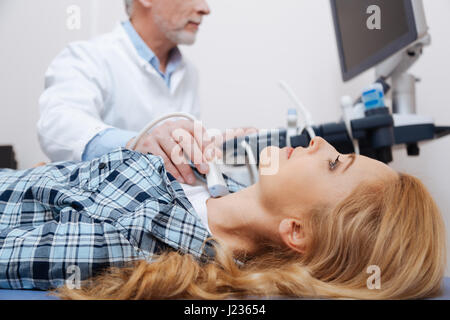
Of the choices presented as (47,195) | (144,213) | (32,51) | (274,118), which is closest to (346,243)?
(144,213)

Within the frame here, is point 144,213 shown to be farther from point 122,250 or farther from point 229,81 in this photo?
point 229,81

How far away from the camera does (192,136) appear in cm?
80

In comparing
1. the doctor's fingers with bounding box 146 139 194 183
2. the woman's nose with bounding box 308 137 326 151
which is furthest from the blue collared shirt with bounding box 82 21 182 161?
the woman's nose with bounding box 308 137 326 151

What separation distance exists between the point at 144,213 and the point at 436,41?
4.31 feet

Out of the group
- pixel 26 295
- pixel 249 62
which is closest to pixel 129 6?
pixel 249 62

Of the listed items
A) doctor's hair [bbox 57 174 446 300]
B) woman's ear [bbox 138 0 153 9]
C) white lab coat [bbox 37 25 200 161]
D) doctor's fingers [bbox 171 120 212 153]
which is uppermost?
woman's ear [bbox 138 0 153 9]

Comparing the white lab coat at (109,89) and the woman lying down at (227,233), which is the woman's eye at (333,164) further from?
the white lab coat at (109,89)

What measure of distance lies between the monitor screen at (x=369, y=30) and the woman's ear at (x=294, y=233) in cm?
62

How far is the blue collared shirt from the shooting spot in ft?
3.03

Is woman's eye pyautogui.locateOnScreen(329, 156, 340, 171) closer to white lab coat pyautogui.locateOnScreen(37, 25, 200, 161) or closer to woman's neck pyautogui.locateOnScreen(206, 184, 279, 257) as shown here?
woman's neck pyautogui.locateOnScreen(206, 184, 279, 257)

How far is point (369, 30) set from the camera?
119cm

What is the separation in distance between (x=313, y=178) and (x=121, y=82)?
95 centimetres

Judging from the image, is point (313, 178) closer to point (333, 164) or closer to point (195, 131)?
point (333, 164)

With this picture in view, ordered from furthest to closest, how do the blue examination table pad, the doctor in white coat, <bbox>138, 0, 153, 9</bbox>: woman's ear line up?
<bbox>138, 0, 153, 9</bbox>: woman's ear, the doctor in white coat, the blue examination table pad
